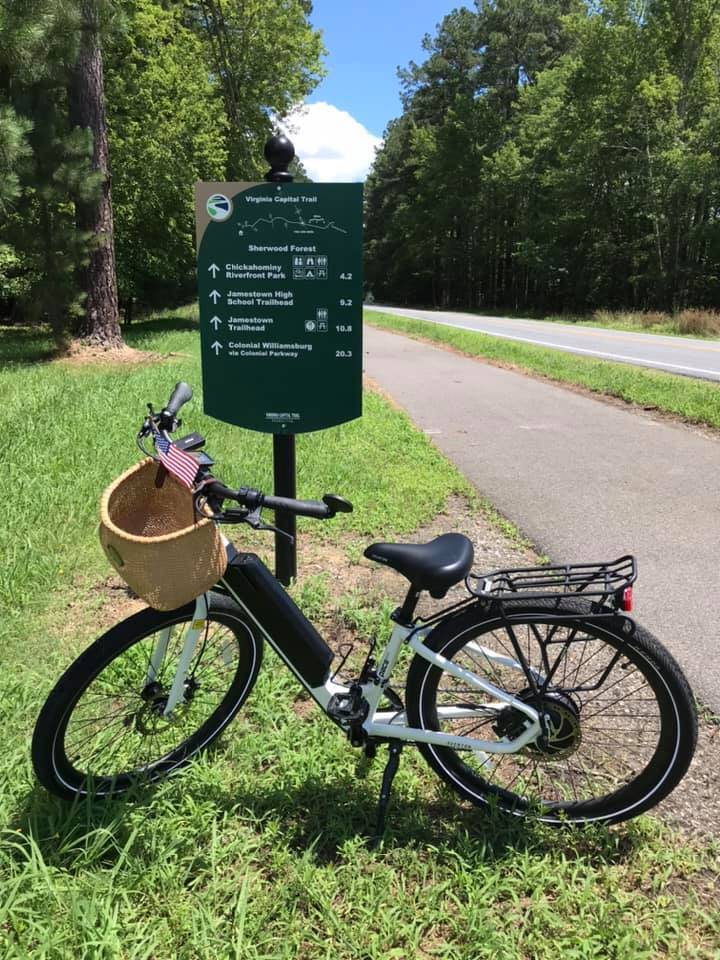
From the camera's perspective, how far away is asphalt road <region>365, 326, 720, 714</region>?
3582 mm

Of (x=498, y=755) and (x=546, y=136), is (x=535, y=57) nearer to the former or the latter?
(x=546, y=136)

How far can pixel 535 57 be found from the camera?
47.0 metres

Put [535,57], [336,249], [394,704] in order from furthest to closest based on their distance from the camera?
[535,57]
[336,249]
[394,704]

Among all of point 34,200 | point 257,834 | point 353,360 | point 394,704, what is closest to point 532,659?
point 394,704

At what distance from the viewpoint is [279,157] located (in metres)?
3.27

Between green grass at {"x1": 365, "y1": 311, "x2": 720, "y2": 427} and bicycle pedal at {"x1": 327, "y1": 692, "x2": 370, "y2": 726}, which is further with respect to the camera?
green grass at {"x1": 365, "y1": 311, "x2": 720, "y2": 427}

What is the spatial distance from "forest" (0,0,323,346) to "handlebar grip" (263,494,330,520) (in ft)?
31.0

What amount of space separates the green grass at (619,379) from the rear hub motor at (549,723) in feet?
21.4

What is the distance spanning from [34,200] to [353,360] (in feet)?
38.1

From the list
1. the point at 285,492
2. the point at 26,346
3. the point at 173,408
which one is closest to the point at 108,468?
the point at 285,492

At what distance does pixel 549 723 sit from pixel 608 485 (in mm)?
3904

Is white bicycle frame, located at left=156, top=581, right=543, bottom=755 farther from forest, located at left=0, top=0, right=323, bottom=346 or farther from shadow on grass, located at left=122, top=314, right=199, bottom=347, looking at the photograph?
shadow on grass, located at left=122, top=314, right=199, bottom=347

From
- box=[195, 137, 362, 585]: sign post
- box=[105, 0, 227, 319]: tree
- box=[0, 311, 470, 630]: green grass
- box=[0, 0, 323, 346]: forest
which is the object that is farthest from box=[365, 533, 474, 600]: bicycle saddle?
box=[105, 0, 227, 319]: tree

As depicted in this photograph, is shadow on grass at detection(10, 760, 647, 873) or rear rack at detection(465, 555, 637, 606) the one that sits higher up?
rear rack at detection(465, 555, 637, 606)
